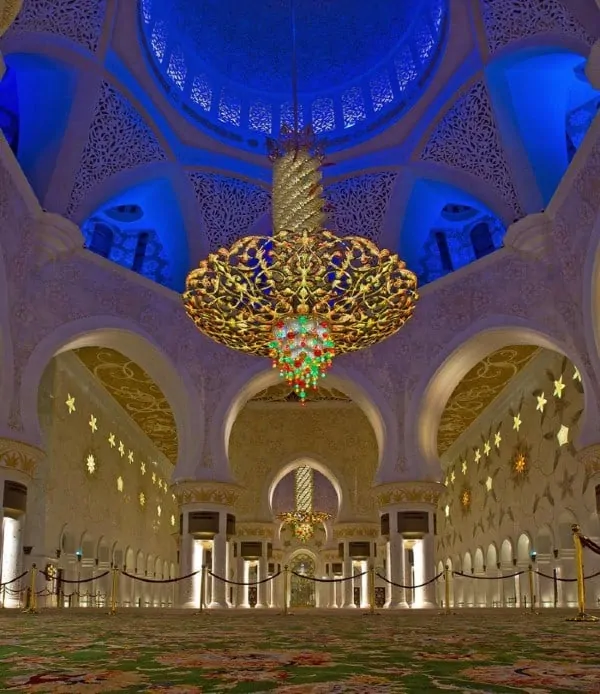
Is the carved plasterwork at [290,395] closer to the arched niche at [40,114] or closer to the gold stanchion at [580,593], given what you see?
the arched niche at [40,114]

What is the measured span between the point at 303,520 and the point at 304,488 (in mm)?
1992

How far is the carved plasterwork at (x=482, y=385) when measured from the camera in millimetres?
13672

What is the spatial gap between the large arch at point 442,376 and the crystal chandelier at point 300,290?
3136 mm

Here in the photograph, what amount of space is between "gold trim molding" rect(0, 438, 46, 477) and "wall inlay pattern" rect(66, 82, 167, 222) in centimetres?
361

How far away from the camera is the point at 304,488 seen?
2262 cm

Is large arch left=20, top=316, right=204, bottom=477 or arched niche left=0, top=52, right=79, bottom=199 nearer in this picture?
arched niche left=0, top=52, right=79, bottom=199

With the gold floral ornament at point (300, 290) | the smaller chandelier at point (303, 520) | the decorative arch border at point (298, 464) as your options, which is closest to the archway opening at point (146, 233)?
the gold floral ornament at point (300, 290)

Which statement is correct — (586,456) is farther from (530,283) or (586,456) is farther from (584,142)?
(584,142)

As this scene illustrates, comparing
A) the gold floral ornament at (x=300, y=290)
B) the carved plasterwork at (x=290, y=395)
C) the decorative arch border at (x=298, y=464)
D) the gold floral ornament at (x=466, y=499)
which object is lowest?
the gold floral ornament at (x=466, y=499)

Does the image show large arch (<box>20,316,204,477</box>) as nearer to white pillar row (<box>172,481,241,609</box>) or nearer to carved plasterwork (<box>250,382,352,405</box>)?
white pillar row (<box>172,481,241,609</box>)

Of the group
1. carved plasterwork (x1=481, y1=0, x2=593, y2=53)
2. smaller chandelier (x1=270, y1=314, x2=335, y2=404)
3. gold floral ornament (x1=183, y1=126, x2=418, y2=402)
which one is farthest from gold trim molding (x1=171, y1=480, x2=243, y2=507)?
carved plasterwork (x1=481, y1=0, x2=593, y2=53)

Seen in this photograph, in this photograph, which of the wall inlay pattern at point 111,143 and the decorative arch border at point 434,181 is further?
the decorative arch border at point 434,181

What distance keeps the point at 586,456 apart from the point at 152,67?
8724mm

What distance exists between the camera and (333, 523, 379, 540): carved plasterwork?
674 inches
